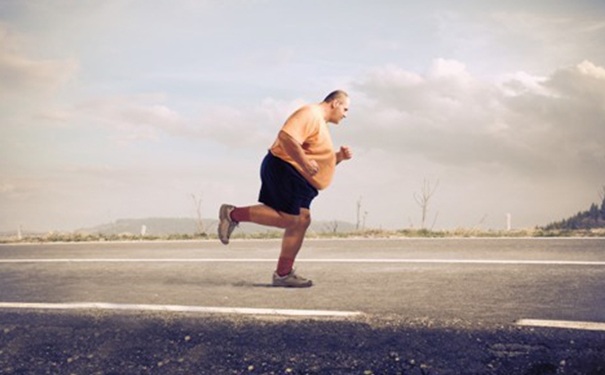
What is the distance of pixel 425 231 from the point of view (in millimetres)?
12914

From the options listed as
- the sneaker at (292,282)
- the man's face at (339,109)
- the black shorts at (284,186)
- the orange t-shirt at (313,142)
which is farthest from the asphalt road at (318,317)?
the man's face at (339,109)

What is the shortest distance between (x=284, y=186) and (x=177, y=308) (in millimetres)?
1543

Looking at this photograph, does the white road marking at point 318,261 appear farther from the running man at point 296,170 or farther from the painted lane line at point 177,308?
the painted lane line at point 177,308

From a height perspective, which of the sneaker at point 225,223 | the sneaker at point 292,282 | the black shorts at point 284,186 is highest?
the black shorts at point 284,186

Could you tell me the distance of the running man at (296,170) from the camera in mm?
4973

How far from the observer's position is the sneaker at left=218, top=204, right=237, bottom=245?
5.73 metres

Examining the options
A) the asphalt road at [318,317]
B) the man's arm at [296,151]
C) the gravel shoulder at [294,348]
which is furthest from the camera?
the man's arm at [296,151]

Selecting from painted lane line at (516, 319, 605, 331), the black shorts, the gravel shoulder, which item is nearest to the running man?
the black shorts

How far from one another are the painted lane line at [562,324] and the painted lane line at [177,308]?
1301 millimetres

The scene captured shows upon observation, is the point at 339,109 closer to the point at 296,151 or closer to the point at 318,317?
the point at 296,151

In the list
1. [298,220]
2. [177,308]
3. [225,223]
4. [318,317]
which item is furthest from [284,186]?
[177,308]

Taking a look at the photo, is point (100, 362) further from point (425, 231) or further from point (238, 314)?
point (425, 231)

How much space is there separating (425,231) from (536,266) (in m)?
6.22

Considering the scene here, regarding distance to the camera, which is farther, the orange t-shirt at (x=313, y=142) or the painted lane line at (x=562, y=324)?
the orange t-shirt at (x=313, y=142)
